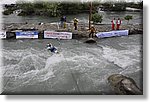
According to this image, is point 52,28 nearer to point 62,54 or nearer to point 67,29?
point 67,29

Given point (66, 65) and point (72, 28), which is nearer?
point (66, 65)

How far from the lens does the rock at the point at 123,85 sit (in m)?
5.04

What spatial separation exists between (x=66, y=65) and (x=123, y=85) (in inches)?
69.3

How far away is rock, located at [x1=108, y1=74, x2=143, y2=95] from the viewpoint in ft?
16.5

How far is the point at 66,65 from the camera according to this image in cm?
654

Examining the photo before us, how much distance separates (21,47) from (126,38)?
3.52 metres

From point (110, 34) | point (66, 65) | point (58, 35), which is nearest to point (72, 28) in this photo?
point (58, 35)

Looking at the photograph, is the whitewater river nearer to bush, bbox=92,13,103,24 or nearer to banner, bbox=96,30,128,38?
banner, bbox=96,30,128,38

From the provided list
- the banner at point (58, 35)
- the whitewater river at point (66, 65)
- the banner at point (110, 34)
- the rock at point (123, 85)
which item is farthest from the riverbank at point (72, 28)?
the rock at point (123, 85)

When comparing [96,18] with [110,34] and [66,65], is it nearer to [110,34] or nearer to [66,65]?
[110,34]

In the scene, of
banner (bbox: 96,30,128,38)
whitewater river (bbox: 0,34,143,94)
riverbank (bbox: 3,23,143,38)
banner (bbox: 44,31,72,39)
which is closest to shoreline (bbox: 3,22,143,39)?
riverbank (bbox: 3,23,143,38)

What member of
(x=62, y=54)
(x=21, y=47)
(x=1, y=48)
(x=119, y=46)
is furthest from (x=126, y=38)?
(x=1, y=48)

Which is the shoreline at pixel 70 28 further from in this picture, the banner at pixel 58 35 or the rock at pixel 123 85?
the rock at pixel 123 85

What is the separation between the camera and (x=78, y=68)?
639 cm
